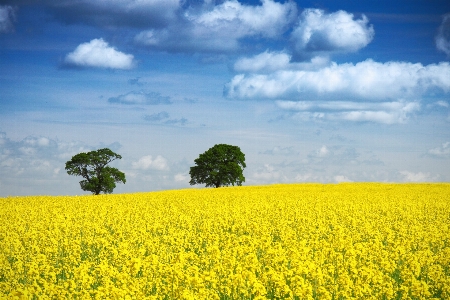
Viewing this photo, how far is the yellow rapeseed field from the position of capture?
9742 mm

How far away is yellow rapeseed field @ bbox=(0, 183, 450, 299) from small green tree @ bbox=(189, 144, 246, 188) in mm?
27604

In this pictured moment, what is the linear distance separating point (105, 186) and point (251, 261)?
155ft

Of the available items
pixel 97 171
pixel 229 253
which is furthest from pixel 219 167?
pixel 229 253

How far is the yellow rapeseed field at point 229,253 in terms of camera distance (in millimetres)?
9742

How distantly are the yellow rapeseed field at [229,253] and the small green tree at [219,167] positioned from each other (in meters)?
27.6

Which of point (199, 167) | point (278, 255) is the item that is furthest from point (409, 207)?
point (199, 167)

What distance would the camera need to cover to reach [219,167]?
196 ft

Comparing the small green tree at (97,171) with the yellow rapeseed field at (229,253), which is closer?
the yellow rapeseed field at (229,253)

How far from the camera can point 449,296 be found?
10.9 metres

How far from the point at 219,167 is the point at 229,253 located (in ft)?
154

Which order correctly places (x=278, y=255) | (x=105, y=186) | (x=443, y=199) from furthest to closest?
(x=105, y=186), (x=443, y=199), (x=278, y=255)

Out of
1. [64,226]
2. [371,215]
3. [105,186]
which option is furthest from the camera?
[105,186]

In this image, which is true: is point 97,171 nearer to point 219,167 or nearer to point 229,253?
point 219,167

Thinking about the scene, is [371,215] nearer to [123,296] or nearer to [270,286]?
[270,286]
